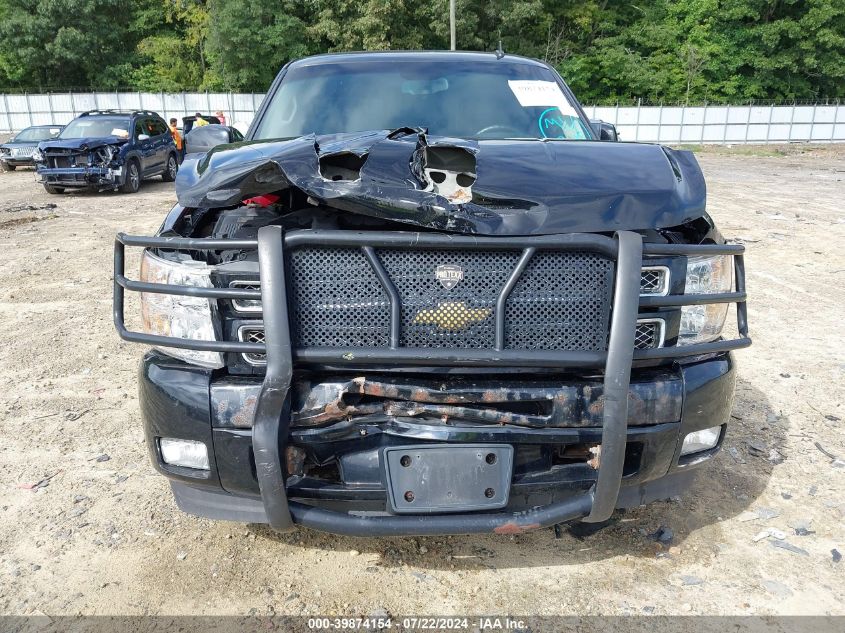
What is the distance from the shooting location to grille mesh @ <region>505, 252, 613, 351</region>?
188 cm

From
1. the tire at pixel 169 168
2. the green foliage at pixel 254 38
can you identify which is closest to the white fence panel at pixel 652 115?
the green foliage at pixel 254 38

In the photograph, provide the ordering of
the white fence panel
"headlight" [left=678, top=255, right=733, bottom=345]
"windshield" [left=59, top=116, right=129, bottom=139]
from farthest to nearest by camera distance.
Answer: the white fence panel → "windshield" [left=59, top=116, right=129, bottom=139] → "headlight" [left=678, top=255, right=733, bottom=345]

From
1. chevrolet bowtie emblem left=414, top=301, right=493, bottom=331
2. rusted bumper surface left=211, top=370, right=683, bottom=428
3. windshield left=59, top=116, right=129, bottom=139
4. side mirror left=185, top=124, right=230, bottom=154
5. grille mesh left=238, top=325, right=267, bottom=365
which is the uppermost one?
side mirror left=185, top=124, right=230, bottom=154

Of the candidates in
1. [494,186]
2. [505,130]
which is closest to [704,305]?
[494,186]

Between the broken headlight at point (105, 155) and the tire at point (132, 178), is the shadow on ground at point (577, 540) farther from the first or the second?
the tire at point (132, 178)

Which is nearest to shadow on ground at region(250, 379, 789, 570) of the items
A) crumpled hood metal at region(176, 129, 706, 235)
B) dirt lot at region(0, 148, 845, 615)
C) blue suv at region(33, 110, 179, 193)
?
dirt lot at region(0, 148, 845, 615)

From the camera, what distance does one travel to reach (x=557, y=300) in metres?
1.89

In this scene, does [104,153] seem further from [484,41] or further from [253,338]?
[484,41]

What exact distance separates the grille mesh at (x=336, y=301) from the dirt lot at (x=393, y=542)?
0.96 meters

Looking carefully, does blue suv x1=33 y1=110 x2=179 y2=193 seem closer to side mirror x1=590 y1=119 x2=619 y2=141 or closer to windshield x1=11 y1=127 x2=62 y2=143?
windshield x1=11 y1=127 x2=62 y2=143

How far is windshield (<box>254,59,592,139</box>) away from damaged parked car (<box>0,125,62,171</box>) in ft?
52.8

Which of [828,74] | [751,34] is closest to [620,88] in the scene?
[751,34]

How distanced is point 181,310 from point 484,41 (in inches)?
1519

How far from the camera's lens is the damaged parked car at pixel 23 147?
16.8m
